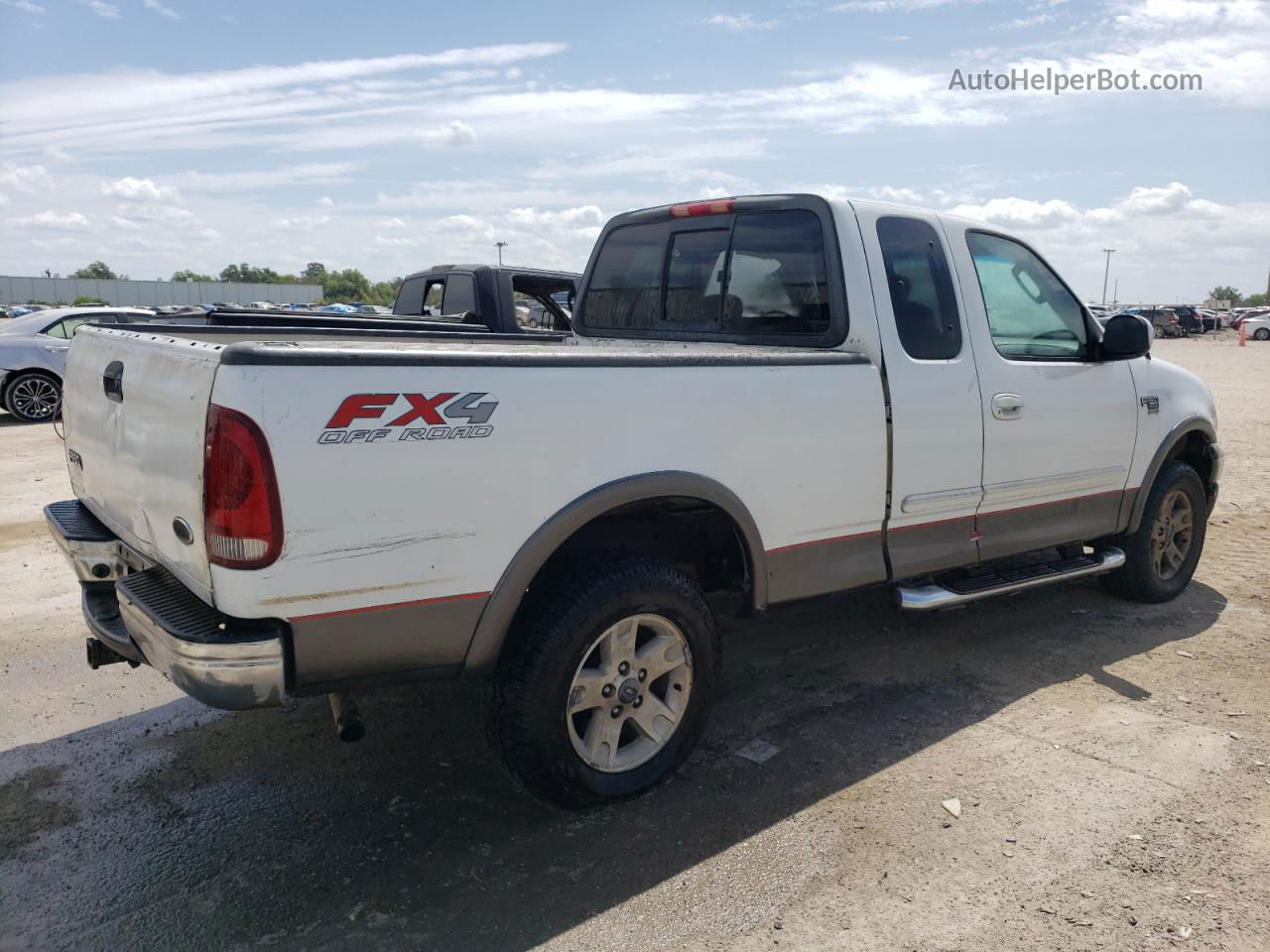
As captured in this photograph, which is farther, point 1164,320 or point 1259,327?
point 1164,320

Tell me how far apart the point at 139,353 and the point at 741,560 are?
228 centimetres

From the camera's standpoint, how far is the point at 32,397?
13.6 meters

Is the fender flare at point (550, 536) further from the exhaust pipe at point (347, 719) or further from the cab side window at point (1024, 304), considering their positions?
the cab side window at point (1024, 304)

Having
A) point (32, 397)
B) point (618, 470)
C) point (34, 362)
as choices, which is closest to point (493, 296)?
point (618, 470)

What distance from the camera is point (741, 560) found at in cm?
399

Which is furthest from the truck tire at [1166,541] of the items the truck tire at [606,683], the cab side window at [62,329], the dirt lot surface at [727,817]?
the cab side window at [62,329]

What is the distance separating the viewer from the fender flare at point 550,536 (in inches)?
119

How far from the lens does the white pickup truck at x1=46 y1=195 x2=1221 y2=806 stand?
8.79 feet

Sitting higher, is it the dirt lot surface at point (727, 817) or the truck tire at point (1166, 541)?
the truck tire at point (1166, 541)

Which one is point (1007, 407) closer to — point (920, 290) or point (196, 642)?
point (920, 290)

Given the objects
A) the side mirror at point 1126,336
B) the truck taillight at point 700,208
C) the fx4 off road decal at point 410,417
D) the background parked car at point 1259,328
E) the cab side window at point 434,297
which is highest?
the truck taillight at point 700,208

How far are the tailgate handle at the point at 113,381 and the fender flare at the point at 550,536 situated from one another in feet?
4.64

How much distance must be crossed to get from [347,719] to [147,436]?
1.07m

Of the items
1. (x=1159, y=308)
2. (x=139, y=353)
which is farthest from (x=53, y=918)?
(x=1159, y=308)
